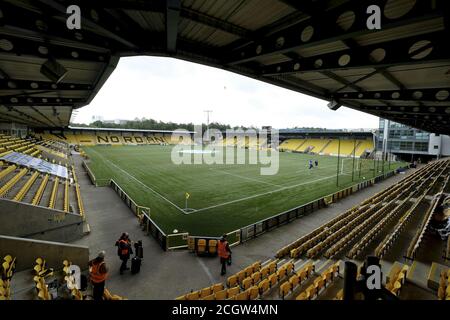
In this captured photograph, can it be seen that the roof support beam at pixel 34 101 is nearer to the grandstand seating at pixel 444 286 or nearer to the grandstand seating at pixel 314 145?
the grandstand seating at pixel 444 286

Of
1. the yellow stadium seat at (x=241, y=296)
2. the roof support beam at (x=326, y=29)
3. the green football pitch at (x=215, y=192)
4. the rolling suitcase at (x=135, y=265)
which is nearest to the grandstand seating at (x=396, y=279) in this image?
the yellow stadium seat at (x=241, y=296)

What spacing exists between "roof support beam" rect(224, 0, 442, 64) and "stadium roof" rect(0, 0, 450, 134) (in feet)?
0.04

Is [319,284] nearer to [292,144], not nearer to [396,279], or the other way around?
[396,279]

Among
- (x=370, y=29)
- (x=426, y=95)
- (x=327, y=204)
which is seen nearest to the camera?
(x=370, y=29)

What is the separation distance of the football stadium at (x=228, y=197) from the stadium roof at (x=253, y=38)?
3 centimetres

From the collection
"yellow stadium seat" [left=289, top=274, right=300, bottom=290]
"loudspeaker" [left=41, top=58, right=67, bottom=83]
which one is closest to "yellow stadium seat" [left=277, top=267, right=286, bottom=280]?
"yellow stadium seat" [left=289, top=274, right=300, bottom=290]

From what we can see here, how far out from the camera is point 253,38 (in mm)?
5145

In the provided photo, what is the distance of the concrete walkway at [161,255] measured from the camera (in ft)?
26.3

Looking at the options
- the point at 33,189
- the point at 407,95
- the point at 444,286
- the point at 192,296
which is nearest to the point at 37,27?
the point at 192,296

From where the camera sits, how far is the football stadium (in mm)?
3713

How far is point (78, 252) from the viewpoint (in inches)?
342
